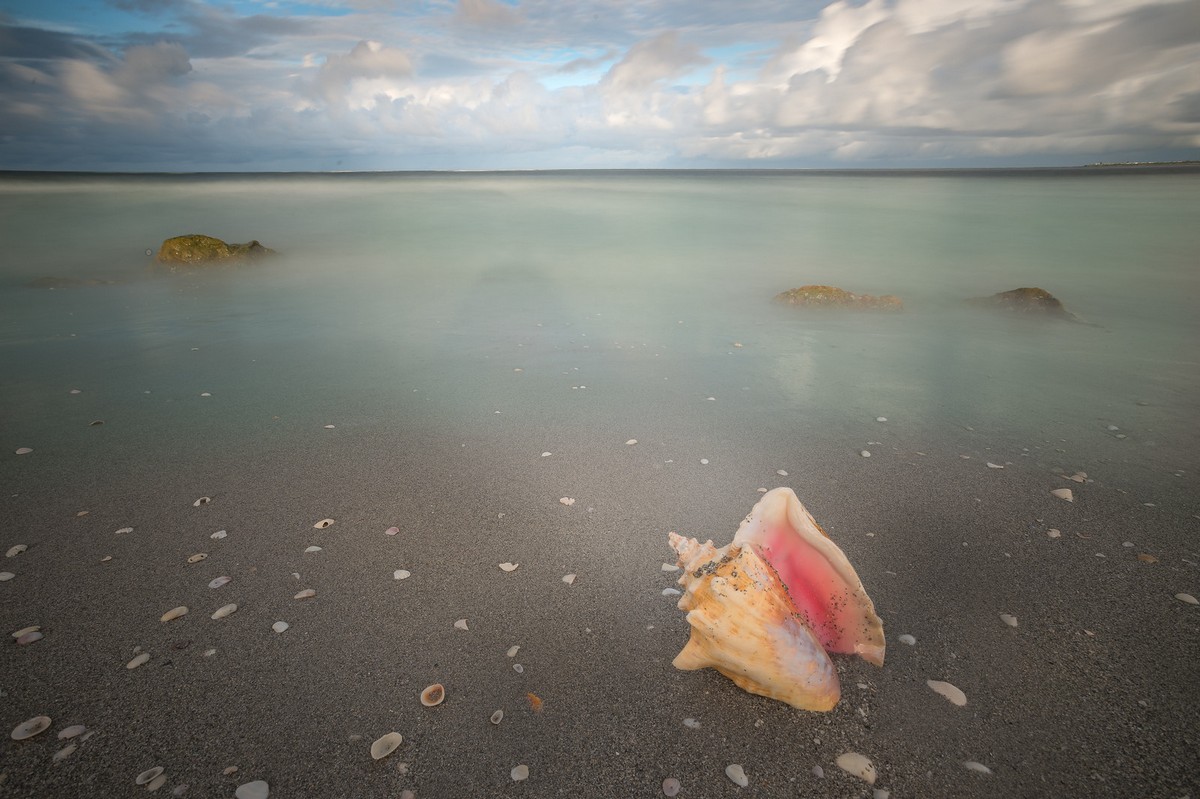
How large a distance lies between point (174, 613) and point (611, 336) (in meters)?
8.43

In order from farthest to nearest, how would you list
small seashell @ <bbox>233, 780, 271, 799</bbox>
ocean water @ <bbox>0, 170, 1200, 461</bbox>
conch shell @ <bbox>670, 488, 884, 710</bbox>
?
ocean water @ <bbox>0, 170, 1200, 461</bbox>
conch shell @ <bbox>670, 488, 884, 710</bbox>
small seashell @ <bbox>233, 780, 271, 799</bbox>

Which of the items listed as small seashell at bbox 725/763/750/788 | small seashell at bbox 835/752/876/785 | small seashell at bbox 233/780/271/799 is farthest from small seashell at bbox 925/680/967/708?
small seashell at bbox 233/780/271/799

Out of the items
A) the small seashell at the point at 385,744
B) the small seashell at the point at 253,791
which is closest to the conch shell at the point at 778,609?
the small seashell at the point at 385,744

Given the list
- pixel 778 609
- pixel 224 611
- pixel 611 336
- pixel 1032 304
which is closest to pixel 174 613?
pixel 224 611

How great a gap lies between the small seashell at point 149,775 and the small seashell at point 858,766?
10.4 ft

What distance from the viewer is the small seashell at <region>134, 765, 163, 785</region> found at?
257cm

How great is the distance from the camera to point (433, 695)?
3.03 m

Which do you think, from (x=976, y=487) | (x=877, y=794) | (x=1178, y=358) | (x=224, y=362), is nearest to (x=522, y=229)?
(x=224, y=362)

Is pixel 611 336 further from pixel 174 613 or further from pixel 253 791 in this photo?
pixel 253 791

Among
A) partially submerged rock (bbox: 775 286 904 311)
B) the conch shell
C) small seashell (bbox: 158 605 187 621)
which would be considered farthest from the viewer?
partially submerged rock (bbox: 775 286 904 311)

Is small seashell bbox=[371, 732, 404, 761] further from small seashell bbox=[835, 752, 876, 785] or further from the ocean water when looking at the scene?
the ocean water

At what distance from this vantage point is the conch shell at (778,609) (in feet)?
8.78

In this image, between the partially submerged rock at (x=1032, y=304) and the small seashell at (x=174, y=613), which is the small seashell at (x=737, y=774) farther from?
the partially submerged rock at (x=1032, y=304)

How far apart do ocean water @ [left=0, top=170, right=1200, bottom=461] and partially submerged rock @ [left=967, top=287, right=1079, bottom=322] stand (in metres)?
0.64
